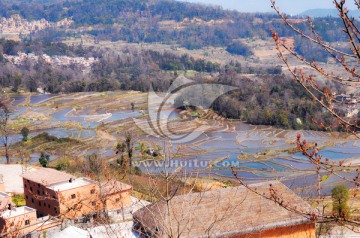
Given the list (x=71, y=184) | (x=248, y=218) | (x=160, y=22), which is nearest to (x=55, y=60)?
(x=160, y=22)

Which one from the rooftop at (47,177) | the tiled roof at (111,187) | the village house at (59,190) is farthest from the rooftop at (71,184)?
the tiled roof at (111,187)

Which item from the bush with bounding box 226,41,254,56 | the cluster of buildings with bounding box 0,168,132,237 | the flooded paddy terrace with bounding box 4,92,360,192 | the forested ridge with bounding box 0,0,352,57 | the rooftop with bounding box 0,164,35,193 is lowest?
the flooded paddy terrace with bounding box 4,92,360,192

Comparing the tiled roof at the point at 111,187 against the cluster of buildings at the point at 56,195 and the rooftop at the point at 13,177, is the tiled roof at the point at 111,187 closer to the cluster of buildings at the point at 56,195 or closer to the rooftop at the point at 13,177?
the cluster of buildings at the point at 56,195

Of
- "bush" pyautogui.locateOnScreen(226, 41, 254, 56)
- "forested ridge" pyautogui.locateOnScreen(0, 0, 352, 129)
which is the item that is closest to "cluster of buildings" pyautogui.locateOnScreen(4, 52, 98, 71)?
"forested ridge" pyautogui.locateOnScreen(0, 0, 352, 129)

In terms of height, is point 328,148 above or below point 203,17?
below

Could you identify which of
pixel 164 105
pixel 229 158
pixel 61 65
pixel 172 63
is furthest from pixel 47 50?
pixel 229 158

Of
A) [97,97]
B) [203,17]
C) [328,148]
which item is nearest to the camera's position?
[328,148]

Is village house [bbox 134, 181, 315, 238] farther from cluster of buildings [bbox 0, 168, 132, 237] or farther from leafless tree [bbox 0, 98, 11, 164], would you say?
leafless tree [bbox 0, 98, 11, 164]

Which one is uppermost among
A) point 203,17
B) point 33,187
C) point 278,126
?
point 203,17

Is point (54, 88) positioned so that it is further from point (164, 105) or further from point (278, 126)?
point (278, 126)
